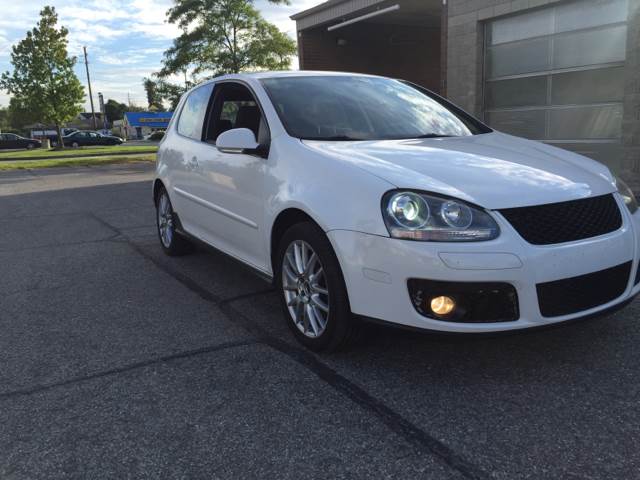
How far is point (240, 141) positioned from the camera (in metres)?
3.68

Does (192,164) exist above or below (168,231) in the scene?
above

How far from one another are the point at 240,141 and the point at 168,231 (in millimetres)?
2418

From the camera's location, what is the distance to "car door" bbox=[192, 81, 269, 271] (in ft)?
12.3

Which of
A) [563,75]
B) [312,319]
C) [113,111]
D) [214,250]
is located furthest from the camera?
[113,111]

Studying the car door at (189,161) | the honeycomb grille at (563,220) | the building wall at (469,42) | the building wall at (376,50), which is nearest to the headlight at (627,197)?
the honeycomb grille at (563,220)

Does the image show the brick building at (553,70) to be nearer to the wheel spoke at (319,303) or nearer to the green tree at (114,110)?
the wheel spoke at (319,303)

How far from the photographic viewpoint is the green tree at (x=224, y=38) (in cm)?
2733

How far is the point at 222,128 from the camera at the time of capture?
15.5ft

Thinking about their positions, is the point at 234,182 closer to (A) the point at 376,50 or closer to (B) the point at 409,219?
(B) the point at 409,219

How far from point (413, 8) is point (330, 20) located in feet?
7.81

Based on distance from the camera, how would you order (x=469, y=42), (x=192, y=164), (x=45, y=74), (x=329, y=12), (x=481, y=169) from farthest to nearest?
1. (x=45, y=74)
2. (x=329, y=12)
3. (x=469, y=42)
4. (x=192, y=164)
5. (x=481, y=169)

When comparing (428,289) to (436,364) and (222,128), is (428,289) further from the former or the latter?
(222,128)

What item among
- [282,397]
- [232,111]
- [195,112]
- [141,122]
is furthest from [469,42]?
[141,122]

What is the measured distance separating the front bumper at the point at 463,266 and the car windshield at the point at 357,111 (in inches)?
42.9
